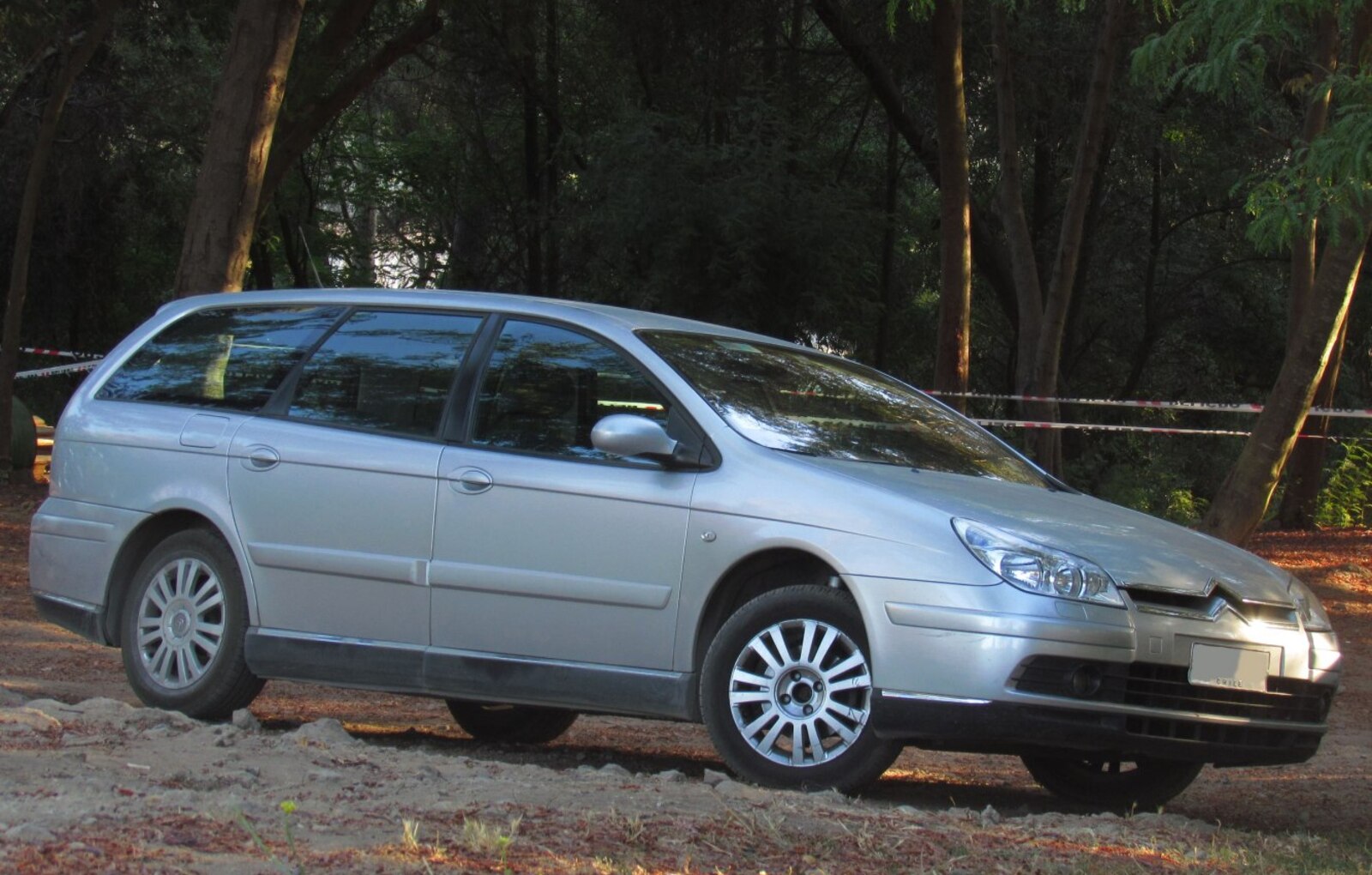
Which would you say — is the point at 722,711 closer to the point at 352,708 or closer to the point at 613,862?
the point at 613,862

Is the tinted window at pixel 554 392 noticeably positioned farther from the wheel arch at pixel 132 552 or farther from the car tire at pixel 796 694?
the wheel arch at pixel 132 552

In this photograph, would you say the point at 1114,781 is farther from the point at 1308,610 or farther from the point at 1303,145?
the point at 1303,145

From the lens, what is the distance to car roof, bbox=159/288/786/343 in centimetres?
604

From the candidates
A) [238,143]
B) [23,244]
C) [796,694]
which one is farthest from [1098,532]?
[23,244]

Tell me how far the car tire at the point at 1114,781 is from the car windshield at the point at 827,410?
1.05 metres

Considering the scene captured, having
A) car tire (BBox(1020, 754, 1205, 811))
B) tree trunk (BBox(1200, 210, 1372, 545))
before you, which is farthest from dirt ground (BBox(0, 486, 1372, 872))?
tree trunk (BBox(1200, 210, 1372, 545))

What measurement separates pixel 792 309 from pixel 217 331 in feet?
40.5

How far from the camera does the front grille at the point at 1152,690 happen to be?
4836 mm

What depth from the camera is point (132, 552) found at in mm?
6594

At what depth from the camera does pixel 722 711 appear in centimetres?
520

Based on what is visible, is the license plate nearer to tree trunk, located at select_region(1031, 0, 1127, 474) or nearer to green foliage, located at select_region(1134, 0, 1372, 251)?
green foliage, located at select_region(1134, 0, 1372, 251)

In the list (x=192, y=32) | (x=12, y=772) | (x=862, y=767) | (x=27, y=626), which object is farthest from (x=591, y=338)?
(x=192, y=32)

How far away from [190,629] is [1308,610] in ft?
13.5

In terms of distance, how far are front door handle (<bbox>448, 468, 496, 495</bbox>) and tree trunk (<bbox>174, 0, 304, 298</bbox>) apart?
21.9 feet
